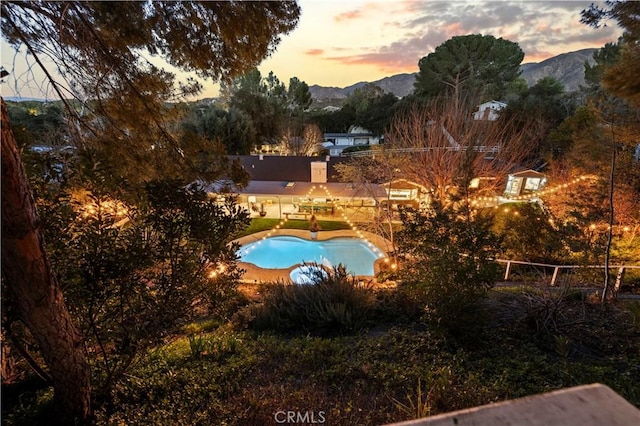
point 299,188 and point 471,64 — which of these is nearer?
point 299,188

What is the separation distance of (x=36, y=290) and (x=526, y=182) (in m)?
16.0

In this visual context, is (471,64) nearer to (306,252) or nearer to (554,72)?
(554,72)

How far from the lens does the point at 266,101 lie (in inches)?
1101

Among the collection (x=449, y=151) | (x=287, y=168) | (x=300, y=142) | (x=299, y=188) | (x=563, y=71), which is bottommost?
(x=299, y=188)

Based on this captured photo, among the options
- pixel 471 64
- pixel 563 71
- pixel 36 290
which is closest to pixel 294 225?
pixel 36 290

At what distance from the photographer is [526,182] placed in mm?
14039

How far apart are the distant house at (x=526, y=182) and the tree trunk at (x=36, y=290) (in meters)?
14.9

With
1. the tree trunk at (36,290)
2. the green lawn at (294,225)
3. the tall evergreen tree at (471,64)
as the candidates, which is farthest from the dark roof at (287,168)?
the tree trunk at (36,290)

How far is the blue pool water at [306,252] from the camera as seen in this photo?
1220 centimetres

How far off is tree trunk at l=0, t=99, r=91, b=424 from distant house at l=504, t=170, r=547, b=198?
14915mm

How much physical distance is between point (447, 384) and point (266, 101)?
2773cm

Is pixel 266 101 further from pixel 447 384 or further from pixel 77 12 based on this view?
pixel 447 384

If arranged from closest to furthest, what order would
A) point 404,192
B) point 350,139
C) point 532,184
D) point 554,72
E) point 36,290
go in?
point 36,290 < point 404,192 < point 532,184 < point 554,72 < point 350,139

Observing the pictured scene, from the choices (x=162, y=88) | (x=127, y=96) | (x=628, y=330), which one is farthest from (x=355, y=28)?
(x=628, y=330)
